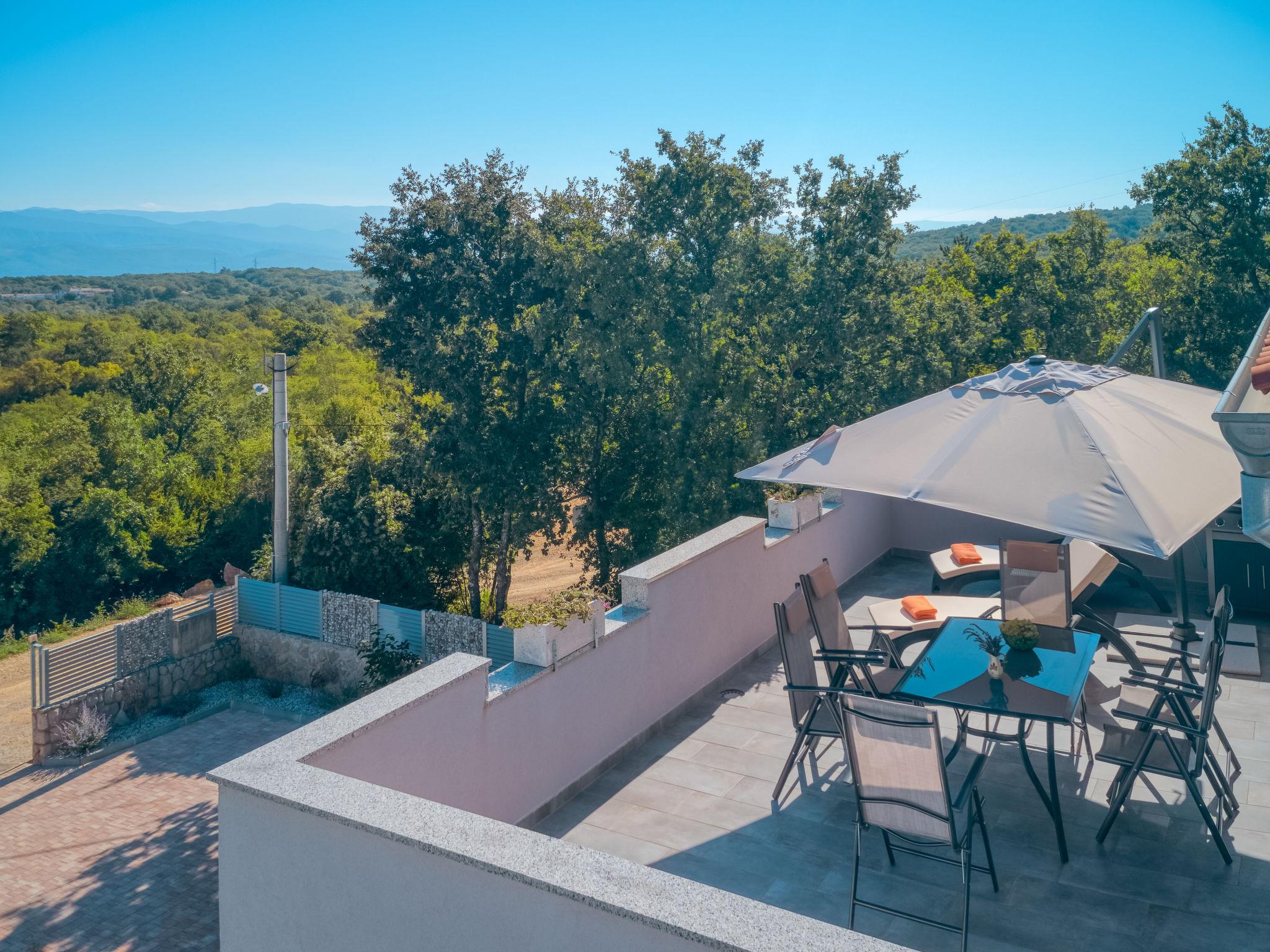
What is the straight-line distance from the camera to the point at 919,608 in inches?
227

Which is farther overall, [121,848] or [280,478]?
[280,478]

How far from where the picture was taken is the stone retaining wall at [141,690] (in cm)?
1362

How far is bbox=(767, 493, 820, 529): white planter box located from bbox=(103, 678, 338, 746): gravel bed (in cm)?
1054

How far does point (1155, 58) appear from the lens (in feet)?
99.1

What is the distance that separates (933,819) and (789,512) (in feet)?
12.4

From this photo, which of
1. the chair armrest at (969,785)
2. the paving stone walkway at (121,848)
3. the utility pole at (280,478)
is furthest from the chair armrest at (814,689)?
the utility pole at (280,478)

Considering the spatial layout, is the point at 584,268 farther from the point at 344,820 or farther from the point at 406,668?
the point at 344,820

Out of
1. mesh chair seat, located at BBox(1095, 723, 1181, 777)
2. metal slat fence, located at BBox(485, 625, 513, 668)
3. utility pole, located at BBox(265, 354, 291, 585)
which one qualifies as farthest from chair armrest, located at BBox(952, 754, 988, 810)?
utility pole, located at BBox(265, 354, 291, 585)

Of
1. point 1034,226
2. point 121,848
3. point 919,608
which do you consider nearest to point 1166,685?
point 919,608

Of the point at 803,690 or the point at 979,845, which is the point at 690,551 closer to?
the point at 803,690

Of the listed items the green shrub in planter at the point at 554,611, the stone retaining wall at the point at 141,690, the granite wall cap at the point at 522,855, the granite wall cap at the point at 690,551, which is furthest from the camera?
the stone retaining wall at the point at 141,690

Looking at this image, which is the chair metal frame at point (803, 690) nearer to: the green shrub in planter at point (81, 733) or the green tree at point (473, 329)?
the green shrub in planter at point (81, 733)

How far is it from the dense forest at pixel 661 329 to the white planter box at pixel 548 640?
30.7 feet

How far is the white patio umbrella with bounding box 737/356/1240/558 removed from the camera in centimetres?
407
